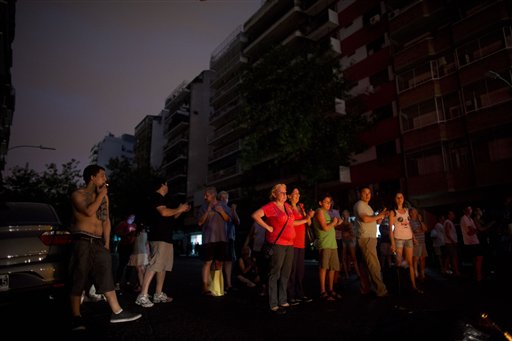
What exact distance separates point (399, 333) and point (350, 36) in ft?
95.0

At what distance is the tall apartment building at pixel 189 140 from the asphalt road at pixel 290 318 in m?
42.8

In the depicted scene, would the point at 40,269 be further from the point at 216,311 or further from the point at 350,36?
the point at 350,36

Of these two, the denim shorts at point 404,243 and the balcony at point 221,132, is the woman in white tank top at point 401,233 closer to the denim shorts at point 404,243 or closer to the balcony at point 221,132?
the denim shorts at point 404,243

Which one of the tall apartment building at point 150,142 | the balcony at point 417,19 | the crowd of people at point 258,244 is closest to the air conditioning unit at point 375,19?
the balcony at point 417,19

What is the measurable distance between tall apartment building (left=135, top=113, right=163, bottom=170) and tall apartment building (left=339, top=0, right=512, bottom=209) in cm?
4388

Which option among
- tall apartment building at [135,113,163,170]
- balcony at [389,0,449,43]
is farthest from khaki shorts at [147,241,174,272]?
tall apartment building at [135,113,163,170]

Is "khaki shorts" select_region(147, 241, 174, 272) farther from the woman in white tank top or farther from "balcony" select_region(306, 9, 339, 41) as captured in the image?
"balcony" select_region(306, 9, 339, 41)

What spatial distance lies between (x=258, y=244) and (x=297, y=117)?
13.4 meters

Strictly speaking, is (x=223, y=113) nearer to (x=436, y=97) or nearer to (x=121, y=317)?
(x=436, y=97)

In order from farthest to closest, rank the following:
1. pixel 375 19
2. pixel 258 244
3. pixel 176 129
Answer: pixel 176 129 < pixel 375 19 < pixel 258 244

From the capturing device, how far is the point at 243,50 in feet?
131

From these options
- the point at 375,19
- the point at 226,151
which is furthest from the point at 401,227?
the point at 226,151

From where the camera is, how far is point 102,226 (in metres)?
4.40

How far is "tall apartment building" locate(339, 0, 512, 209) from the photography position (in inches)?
735
